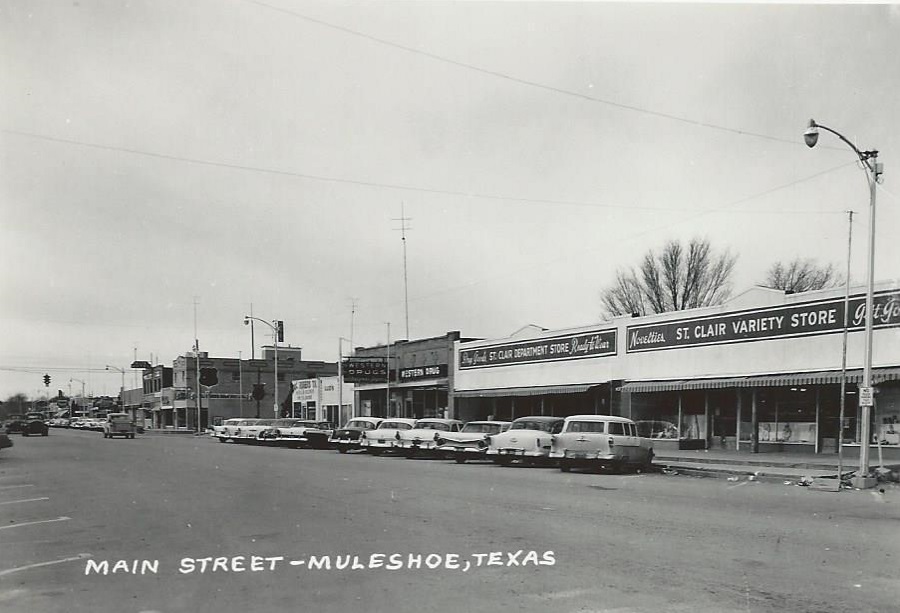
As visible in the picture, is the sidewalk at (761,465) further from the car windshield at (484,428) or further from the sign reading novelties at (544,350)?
the sign reading novelties at (544,350)

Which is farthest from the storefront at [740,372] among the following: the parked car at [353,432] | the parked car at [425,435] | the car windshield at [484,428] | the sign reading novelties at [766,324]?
the parked car at [353,432]

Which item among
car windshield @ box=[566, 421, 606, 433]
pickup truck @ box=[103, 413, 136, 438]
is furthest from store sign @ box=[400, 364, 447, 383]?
car windshield @ box=[566, 421, 606, 433]

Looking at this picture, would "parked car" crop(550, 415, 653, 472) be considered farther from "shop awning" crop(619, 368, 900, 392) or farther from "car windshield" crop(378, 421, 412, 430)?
"car windshield" crop(378, 421, 412, 430)

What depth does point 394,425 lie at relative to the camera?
29875mm

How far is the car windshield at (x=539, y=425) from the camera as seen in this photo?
A: 79.5 feet

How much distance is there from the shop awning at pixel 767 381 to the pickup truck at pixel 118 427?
37.3 metres

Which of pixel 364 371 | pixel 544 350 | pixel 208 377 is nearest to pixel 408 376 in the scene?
pixel 364 371

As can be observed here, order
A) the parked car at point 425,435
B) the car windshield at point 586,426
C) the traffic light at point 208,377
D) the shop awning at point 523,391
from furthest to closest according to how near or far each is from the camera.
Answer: the traffic light at point 208,377 → the shop awning at point 523,391 → the parked car at point 425,435 → the car windshield at point 586,426

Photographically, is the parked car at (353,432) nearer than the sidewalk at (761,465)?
No

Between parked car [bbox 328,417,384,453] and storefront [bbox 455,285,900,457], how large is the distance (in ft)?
28.7

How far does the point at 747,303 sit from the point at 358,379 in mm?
26855

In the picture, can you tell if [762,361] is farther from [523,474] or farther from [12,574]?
[12,574]
